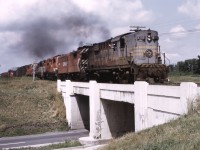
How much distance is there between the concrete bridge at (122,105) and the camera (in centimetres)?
1548

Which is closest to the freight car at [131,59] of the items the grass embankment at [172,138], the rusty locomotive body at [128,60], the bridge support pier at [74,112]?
the rusty locomotive body at [128,60]

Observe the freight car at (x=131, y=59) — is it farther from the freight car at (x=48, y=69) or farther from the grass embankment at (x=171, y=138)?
the freight car at (x=48, y=69)

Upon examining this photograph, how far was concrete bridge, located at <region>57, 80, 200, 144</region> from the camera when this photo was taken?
15.5 m

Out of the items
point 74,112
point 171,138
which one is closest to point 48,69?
point 74,112

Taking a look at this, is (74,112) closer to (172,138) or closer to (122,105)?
(122,105)

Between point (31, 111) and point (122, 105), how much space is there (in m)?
15.4

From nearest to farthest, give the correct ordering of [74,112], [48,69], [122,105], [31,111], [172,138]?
1. [172,138]
2. [122,105]
3. [74,112]
4. [31,111]
5. [48,69]

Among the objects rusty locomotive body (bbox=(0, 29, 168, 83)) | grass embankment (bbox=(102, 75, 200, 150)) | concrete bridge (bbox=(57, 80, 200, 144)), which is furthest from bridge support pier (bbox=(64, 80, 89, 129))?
grass embankment (bbox=(102, 75, 200, 150))

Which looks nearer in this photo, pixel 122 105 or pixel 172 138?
pixel 172 138

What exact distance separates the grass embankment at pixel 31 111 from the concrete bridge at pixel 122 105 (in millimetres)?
1282

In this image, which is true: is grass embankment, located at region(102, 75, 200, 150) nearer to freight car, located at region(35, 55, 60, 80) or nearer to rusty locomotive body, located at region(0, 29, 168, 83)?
rusty locomotive body, located at region(0, 29, 168, 83)

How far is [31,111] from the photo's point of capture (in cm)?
3962

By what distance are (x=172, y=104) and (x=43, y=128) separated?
21.4m

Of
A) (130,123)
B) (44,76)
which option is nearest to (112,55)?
(130,123)
